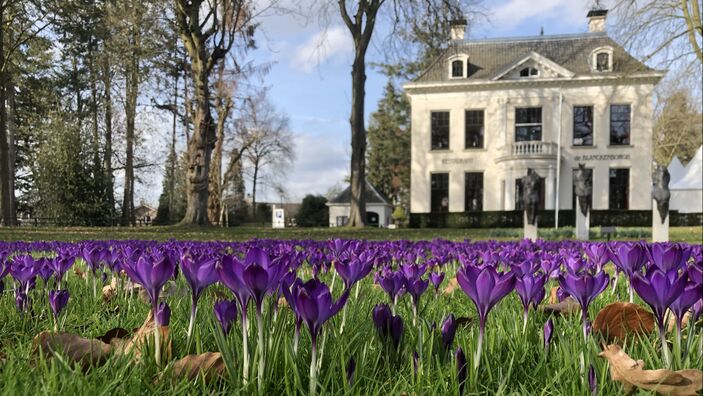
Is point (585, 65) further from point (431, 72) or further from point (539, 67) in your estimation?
point (431, 72)

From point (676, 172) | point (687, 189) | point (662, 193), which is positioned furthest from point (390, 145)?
point (662, 193)

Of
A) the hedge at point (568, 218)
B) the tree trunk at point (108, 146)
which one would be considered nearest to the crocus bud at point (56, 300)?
the tree trunk at point (108, 146)

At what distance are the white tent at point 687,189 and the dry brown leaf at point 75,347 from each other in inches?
1291

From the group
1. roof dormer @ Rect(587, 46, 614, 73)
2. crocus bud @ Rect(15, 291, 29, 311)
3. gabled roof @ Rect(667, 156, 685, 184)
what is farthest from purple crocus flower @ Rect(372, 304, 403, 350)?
roof dormer @ Rect(587, 46, 614, 73)

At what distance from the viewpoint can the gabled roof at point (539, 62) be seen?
3209 cm

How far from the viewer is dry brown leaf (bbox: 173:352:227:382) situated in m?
1.15

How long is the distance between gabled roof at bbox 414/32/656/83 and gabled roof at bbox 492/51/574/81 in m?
0.21

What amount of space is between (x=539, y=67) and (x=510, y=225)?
10.4 m

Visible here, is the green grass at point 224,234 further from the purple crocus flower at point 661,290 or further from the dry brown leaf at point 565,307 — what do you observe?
the purple crocus flower at point 661,290

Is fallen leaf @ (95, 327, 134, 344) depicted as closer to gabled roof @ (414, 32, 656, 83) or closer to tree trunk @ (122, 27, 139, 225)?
tree trunk @ (122, 27, 139, 225)

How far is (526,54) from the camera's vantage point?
3378 centimetres

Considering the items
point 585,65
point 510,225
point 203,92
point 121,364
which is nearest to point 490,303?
point 121,364

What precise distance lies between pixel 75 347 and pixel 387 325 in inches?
30.0

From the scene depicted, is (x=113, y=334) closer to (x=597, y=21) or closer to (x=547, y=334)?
(x=547, y=334)
